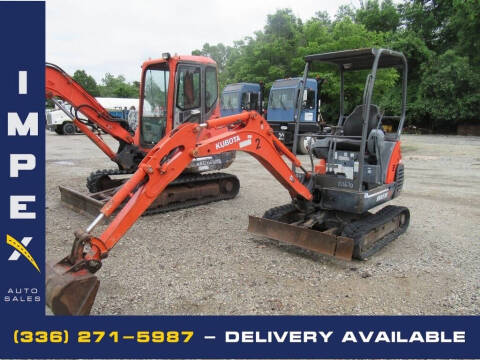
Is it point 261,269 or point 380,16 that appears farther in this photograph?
point 380,16

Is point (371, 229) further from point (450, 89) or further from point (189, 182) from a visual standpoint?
point (450, 89)

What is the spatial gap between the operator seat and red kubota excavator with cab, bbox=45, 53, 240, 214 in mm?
2440

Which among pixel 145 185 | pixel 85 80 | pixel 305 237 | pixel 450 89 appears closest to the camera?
pixel 145 185

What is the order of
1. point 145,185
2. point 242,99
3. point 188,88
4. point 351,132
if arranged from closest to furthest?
point 145,185
point 351,132
point 188,88
point 242,99

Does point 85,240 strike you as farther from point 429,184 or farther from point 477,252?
point 429,184

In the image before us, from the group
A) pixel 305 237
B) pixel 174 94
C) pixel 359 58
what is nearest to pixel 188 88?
Result: pixel 174 94

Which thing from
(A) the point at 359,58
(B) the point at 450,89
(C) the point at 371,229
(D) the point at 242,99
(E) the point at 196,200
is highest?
(B) the point at 450,89

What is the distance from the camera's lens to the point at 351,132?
5.61 metres

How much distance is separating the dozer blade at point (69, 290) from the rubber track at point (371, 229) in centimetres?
310

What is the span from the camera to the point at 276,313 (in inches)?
148

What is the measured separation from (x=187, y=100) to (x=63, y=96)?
2458 millimetres

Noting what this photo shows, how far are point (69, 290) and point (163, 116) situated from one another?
5187mm

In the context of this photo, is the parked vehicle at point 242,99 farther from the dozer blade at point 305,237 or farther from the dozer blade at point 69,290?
the dozer blade at point 69,290

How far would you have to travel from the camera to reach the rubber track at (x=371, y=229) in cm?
486
